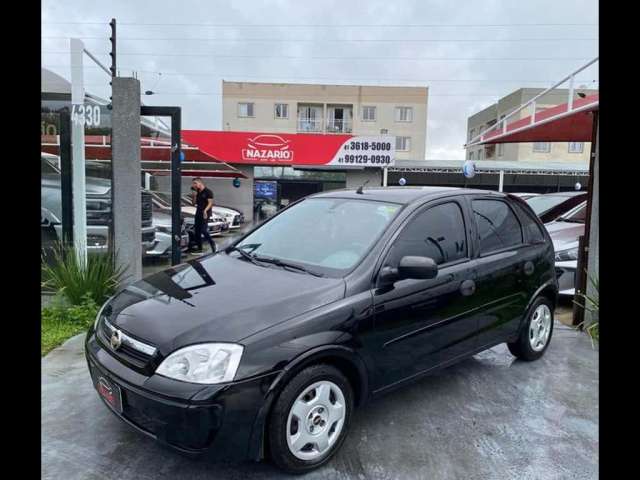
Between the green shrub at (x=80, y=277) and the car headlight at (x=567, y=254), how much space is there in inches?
230

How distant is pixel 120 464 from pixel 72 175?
15.0 ft

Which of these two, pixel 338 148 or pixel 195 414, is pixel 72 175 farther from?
pixel 338 148

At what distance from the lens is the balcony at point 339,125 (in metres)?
43.5

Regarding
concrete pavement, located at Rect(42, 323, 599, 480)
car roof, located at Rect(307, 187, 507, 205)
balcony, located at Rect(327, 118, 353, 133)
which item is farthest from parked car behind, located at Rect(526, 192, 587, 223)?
balcony, located at Rect(327, 118, 353, 133)

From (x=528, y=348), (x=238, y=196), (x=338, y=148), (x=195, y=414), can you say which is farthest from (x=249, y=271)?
(x=238, y=196)

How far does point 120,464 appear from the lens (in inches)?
106

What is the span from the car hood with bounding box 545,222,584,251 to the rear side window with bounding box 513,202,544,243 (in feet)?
6.93

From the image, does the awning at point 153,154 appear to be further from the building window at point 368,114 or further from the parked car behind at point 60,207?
the building window at point 368,114

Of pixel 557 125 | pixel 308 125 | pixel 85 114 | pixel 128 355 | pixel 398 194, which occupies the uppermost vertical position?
pixel 308 125

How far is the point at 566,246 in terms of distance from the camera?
21.4ft

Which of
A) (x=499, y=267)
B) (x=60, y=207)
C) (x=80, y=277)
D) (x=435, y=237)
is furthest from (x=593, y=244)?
(x=60, y=207)

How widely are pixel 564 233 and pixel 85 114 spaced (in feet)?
22.6

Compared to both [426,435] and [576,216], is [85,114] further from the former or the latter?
[576,216]

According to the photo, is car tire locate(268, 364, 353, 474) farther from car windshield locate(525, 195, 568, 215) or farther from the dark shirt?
the dark shirt
